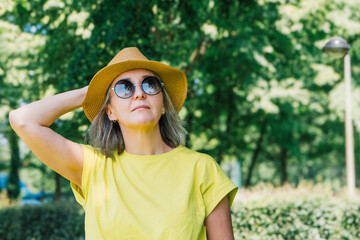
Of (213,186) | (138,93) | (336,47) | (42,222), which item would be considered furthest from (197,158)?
(42,222)

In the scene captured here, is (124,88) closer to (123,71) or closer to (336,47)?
(123,71)

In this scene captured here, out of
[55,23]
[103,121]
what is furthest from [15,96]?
[103,121]

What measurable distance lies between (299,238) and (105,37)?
14.2ft

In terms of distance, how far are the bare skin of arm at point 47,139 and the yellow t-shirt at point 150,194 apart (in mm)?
67

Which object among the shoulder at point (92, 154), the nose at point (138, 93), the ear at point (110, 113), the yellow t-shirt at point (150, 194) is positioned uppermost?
the nose at point (138, 93)

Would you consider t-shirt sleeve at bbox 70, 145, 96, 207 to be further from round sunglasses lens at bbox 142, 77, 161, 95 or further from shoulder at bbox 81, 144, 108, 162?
round sunglasses lens at bbox 142, 77, 161, 95

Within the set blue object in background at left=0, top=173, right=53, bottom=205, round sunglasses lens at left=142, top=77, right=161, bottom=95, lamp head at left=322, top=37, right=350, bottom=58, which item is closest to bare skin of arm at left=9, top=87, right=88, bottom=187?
round sunglasses lens at left=142, top=77, right=161, bottom=95

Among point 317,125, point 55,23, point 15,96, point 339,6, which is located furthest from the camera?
point 317,125

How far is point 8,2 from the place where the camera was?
5039mm

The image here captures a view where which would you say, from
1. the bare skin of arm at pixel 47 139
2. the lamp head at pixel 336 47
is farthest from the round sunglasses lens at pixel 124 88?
the lamp head at pixel 336 47

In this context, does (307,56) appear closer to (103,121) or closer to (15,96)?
(15,96)

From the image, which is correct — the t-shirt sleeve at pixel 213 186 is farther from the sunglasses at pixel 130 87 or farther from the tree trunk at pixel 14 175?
the tree trunk at pixel 14 175

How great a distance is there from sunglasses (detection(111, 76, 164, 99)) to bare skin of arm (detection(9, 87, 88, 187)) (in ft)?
0.99

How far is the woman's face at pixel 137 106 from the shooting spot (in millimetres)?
2045
